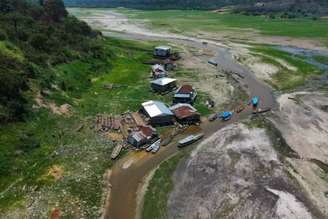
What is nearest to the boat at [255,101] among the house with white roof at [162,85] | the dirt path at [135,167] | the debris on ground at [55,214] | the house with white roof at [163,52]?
the dirt path at [135,167]

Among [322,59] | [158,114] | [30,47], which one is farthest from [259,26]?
[158,114]

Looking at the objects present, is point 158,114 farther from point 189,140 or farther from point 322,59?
point 322,59

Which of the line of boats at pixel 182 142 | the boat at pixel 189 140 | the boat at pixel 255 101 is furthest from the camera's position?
the boat at pixel 255 101

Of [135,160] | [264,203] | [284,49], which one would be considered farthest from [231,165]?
[284,49]

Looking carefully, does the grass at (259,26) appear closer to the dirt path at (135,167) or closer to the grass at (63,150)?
the dirt path at (135,167)

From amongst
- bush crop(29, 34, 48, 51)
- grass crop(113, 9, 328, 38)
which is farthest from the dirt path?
grass crop(113, 9, 328, 38)
